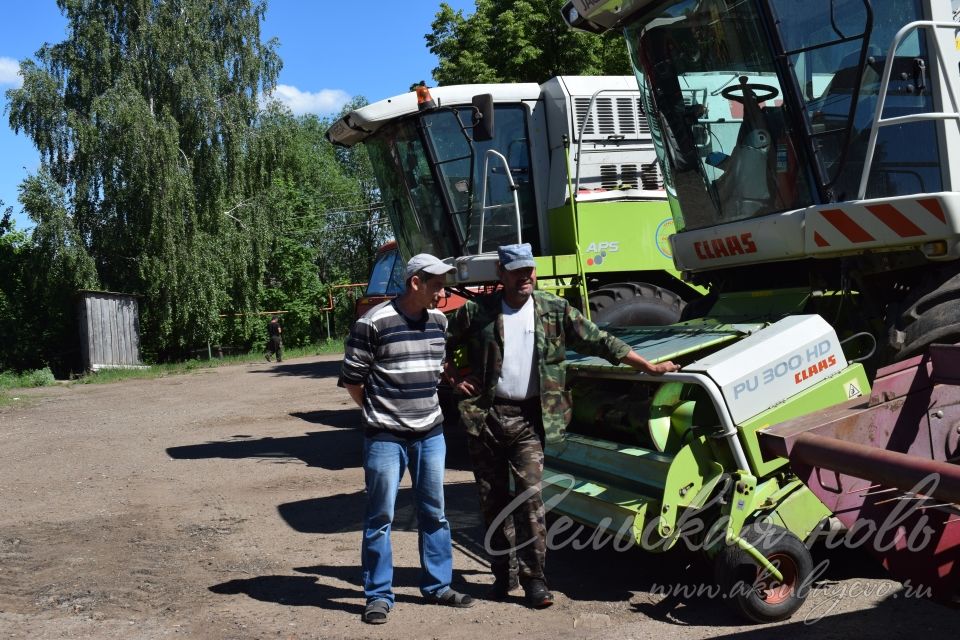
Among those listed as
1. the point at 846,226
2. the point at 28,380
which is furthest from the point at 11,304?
the point at 846,226

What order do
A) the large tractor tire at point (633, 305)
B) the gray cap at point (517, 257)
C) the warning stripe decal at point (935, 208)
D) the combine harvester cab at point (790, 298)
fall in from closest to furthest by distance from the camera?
the combine harvester cab at point (790, 298), the gray cap at point (517, 257), the warning stripe decal at point (935, 208), the large tractor tire at point (633, 305)

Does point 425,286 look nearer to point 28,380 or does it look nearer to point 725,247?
point 725,247

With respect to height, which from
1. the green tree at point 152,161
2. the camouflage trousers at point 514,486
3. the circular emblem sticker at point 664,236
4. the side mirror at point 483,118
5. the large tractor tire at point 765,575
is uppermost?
the green tree at point 152,161

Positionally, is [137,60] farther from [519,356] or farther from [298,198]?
[519,356]

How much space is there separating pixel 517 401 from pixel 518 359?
0.22m

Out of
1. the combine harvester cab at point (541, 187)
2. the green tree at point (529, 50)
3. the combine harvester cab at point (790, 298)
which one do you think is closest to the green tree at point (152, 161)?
the green tree at point (529, 50)

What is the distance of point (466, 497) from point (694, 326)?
2.53m

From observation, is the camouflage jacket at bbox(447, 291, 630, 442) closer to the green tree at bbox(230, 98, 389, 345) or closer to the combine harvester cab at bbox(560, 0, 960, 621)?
the combine harvester cab at bbox(560, 0, 960, 621)

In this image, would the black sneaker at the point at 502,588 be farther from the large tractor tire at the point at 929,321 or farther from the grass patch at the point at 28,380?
the grass patch at the point at 28,380

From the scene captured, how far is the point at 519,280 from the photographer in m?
4.83

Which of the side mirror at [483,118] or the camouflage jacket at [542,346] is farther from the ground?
the side mirror at [483,118]

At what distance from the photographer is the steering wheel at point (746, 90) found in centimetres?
582

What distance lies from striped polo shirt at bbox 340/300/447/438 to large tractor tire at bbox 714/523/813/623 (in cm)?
162

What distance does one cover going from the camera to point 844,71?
5.51m
